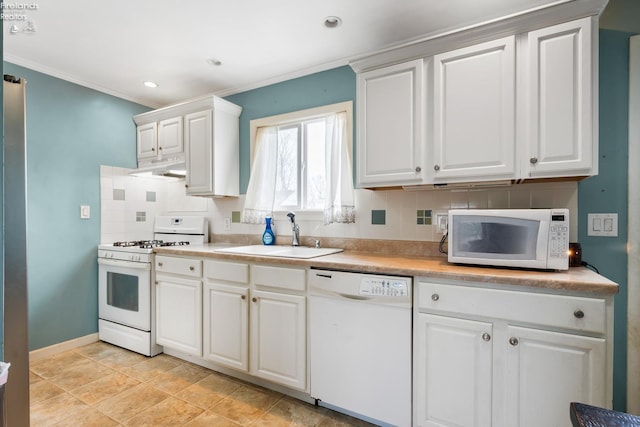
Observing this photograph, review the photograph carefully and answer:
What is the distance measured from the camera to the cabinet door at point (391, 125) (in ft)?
6.24

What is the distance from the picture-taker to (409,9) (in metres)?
1.88

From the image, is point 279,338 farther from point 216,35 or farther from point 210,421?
point 216,35

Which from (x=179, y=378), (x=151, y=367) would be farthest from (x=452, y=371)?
(x=151, y=367)

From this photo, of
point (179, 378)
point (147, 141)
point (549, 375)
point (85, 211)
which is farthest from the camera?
point (147, 141)

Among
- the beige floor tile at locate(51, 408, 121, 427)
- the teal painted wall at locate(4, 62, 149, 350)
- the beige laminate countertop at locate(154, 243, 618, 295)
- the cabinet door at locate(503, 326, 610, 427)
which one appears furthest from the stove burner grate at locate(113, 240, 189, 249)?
the cabinet door at locate(503, 326, 610, 427)

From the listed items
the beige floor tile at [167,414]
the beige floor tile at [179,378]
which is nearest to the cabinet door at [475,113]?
the beige floor tile at [167,414]

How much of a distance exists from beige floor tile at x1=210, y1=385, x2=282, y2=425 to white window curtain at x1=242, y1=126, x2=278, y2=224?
1325 millimetres

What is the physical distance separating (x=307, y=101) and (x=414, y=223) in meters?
1.34

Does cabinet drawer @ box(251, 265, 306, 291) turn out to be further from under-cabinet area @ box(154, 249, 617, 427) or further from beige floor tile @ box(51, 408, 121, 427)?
beige floor tile @ box(51, 408, 121, 427)

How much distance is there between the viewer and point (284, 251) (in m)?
2.36

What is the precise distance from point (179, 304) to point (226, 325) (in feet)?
1.64

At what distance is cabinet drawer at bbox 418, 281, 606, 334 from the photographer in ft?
4.15

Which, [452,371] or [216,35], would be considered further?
[216,35]

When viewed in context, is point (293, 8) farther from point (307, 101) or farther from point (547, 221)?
point (547, 221)
